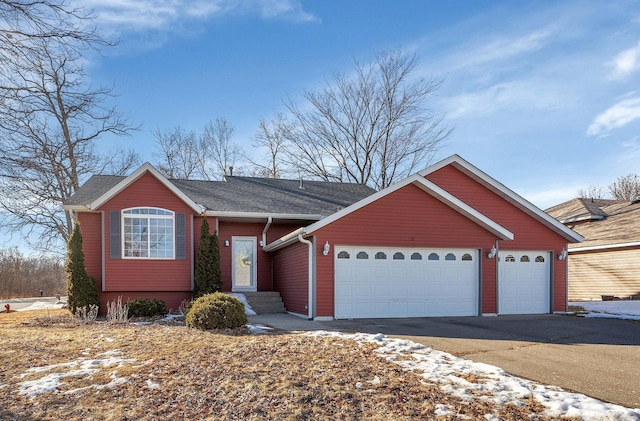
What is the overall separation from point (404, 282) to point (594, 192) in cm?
4355

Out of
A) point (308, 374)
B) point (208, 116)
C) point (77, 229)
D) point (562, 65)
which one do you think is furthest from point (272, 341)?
point (208, 116)

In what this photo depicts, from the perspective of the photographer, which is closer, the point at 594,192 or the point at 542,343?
the point at 542,343

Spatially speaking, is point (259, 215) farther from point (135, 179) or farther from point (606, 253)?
point (606, 253)

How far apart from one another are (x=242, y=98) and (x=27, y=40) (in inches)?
498

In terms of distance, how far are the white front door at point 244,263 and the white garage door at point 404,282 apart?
16.4 ft

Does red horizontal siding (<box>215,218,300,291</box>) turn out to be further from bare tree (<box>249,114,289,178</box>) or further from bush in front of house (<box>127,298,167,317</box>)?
bare tree (<box>249,114,289,178</box>)

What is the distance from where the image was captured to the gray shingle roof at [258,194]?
16.7 m

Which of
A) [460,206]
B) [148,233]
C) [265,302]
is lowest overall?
[265,302]

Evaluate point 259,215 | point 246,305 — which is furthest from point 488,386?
point 259,215

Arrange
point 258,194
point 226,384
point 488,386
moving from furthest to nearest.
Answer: point 258,194 → point 226,384 → point 488,386

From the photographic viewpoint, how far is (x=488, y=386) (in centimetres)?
603

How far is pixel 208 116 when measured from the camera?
34.6 m

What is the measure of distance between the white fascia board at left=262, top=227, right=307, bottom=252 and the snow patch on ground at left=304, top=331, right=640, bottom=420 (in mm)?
5359

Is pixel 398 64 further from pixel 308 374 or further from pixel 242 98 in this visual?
pixel 308 374
